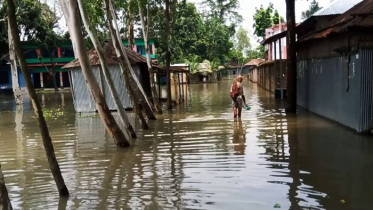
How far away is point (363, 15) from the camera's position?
10570mm

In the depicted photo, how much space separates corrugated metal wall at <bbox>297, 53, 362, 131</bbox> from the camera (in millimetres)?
11273

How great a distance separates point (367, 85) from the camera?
1072cm

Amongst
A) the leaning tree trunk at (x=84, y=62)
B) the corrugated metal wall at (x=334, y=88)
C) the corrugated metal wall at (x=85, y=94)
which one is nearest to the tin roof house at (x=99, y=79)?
the corrugated metal wall at (x=85, y=94)

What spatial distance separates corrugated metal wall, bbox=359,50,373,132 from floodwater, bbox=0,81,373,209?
23.6 inches

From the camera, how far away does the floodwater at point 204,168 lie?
6.50m

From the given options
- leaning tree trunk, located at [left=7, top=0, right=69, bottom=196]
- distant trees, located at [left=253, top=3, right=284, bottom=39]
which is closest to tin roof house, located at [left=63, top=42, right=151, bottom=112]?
leaning tree trunk, located at [left=7, top=0, right=69, bottom=196]

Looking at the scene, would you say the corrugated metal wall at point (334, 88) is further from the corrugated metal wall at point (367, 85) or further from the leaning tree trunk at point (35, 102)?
the leaning tree trunk at point (35, 102)

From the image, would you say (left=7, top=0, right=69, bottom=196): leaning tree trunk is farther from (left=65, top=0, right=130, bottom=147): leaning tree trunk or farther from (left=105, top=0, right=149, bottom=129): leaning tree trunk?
(left=105, top=0, right=149, bottom=129): leaning tree trunk

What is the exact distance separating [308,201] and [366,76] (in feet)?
18.6

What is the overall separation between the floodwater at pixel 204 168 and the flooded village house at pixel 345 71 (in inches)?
22.6

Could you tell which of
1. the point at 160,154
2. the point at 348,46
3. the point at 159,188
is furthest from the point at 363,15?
the point at 159,188

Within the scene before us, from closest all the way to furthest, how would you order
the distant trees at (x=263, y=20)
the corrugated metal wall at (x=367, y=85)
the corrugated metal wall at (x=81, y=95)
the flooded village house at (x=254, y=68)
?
the corrugated metal wall at (x=367, y=85) < the corrugated metal wall at (x=81, y=95) < the flooded village house at (x=254, y=68) < the distant trees at (x=263, y=20)

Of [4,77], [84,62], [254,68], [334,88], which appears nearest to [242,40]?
[254,68]

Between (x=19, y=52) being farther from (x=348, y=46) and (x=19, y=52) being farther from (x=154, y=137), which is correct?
(x=348, y=46)
